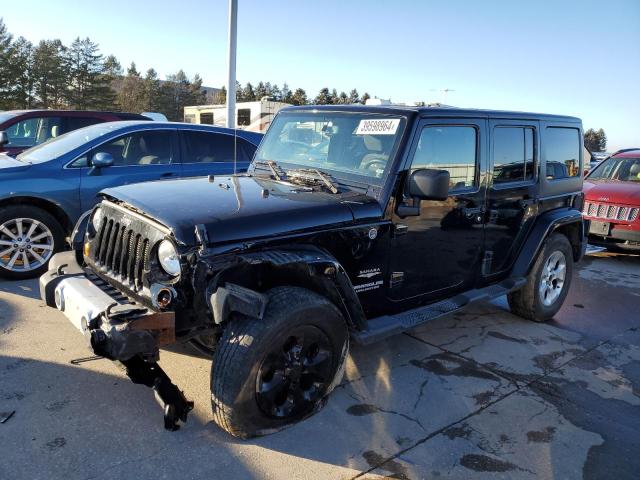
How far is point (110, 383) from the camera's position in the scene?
11.0 ft

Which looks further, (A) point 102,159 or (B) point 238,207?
(A) point 102,159

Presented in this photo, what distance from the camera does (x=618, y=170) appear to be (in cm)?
895

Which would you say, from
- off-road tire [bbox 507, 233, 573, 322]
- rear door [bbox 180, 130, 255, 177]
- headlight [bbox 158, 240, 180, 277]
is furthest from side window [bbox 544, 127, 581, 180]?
headlight [bbox 158, 240, 180, 277]

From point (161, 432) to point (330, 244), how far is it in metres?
1.49

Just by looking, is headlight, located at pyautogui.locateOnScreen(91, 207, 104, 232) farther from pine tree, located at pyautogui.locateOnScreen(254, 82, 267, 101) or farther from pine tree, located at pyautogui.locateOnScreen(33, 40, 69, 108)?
pine tree, located at pyautogui.locateOnScreen(254, 82, 267, 101)

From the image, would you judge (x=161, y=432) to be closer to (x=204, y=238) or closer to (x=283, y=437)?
(x=283, y=437)

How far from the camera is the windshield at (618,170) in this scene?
28.6ft

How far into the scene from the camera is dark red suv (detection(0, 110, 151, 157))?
8.17m

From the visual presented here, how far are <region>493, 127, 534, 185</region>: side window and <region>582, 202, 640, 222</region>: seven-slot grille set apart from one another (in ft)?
12.6

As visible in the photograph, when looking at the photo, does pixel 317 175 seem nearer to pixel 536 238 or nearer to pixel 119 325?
pixel 119 325

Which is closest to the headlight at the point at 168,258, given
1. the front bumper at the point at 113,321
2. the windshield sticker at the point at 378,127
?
the front bumper at the point at 113,321

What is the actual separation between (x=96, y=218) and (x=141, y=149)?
2879 millimetres

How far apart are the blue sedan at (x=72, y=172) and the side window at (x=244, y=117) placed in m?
15.2

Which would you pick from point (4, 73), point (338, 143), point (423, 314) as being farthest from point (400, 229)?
point (4, 73)
